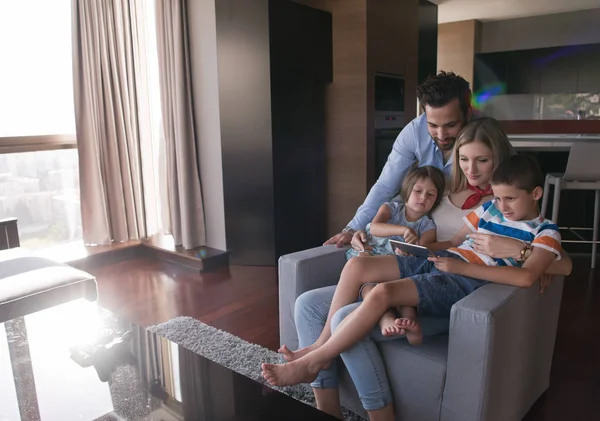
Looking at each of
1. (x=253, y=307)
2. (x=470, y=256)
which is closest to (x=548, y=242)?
(x=470, y=256)

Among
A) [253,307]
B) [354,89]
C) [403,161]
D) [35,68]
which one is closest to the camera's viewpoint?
[403,161]

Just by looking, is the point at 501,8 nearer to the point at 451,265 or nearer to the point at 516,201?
the point at 516,201

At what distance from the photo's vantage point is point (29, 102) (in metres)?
3.71

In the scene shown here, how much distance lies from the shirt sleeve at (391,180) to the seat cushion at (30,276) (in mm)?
1271

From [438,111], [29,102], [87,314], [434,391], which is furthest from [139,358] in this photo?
[29,102]

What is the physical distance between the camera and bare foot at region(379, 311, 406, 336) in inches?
59.0

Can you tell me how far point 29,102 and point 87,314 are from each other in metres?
2.42

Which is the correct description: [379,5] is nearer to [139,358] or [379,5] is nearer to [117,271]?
[117,271]

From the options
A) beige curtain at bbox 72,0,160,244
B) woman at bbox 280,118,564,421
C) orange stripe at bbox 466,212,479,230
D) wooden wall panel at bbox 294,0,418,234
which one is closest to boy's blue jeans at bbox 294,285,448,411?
woman at bbox 280,118,564,421

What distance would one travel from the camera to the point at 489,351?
53.9 inches

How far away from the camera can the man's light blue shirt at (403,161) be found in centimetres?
204

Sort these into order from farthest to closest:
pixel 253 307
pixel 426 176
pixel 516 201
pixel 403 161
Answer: pixel 253 307 < pixel 403 161 < pixel 426 176 < pixel 516 201

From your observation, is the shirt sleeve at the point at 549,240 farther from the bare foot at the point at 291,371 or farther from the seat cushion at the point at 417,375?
the bare foot at the point at 291,371

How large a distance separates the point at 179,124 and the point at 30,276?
5.93 ft
